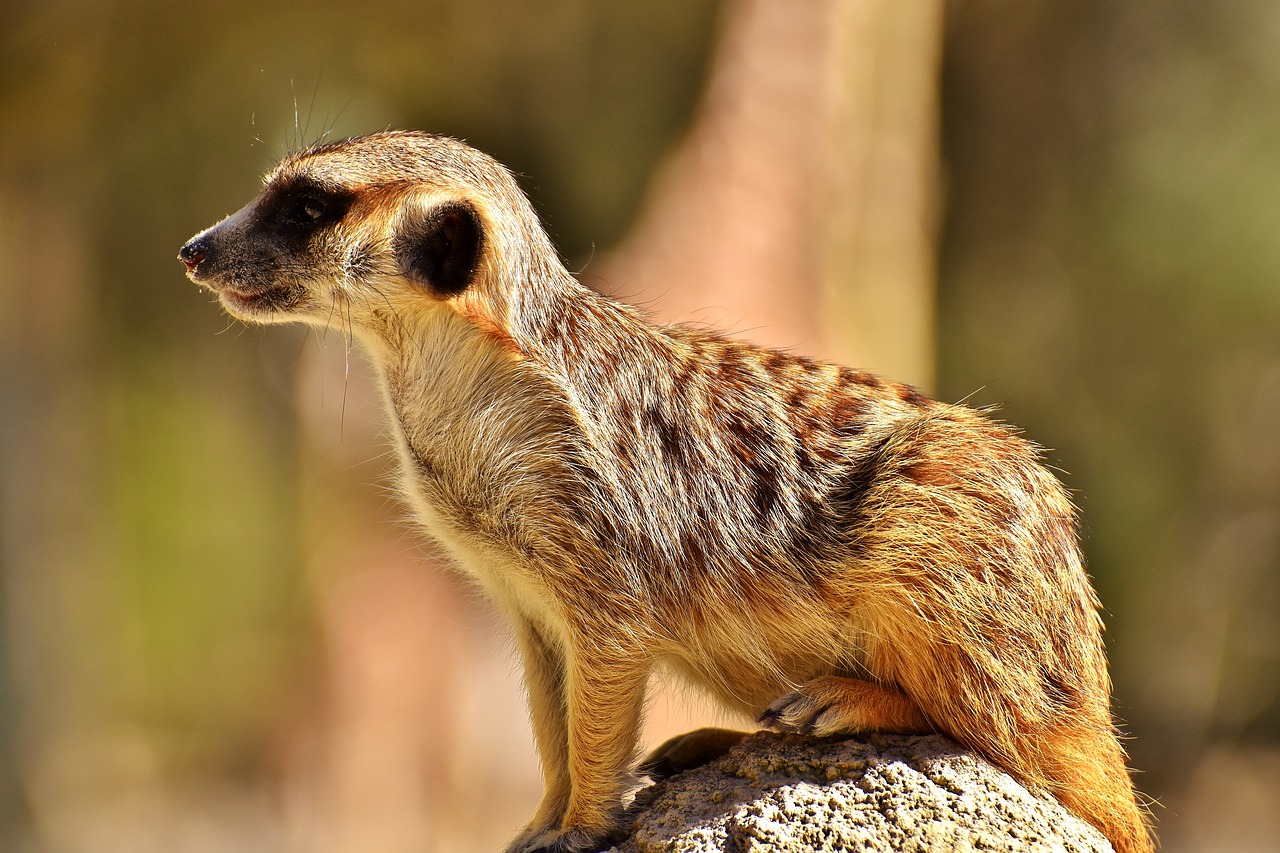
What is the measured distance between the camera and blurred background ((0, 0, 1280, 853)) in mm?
5832

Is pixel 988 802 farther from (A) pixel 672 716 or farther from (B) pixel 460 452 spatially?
(A) pixel 672 716

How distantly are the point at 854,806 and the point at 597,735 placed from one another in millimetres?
458

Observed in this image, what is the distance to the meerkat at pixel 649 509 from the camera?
214 centimetres

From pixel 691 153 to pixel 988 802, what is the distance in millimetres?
4206

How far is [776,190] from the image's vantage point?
18.8 feet

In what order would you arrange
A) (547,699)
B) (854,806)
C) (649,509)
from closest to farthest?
1. (854,806)
2. (649,509)
3. (547,699)

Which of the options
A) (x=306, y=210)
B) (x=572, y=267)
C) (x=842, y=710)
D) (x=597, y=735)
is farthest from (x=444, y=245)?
(x=572, y=267)

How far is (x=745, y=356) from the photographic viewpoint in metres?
2.50

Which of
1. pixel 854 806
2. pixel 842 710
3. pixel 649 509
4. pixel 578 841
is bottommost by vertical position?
pixel 578 841

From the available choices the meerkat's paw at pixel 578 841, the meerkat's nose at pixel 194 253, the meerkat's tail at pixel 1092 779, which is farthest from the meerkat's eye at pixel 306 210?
the meerkat's tail at pixel 1092 779

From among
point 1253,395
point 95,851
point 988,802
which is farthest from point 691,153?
point 95,851

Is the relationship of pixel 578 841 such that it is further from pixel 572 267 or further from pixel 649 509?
pixel 572 267

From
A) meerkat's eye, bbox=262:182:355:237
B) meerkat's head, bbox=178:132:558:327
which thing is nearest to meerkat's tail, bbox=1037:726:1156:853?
meerkat's head, bbox=178:132:558:327

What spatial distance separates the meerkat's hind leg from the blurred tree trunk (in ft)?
11.0
